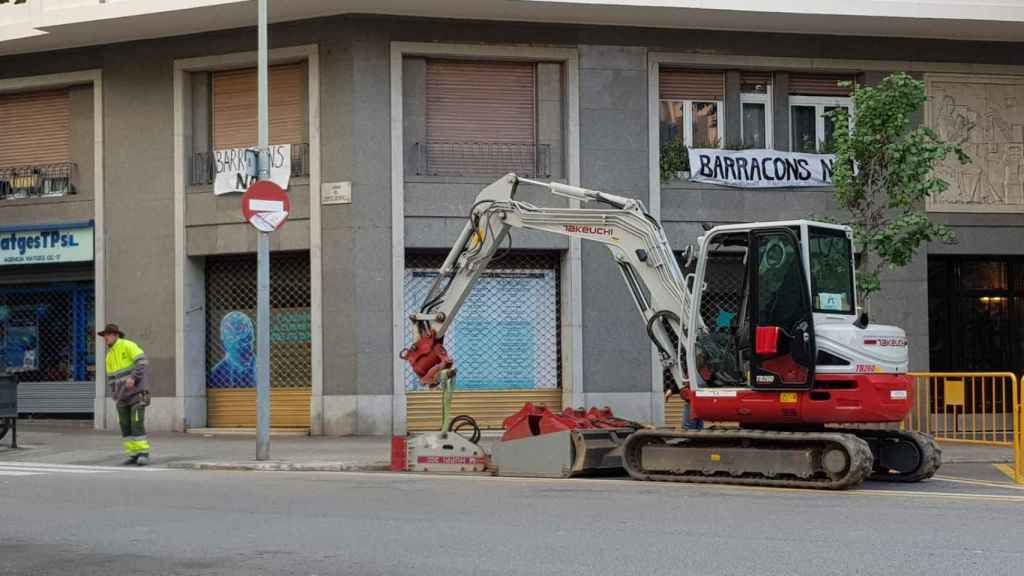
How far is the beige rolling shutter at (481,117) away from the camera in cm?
2169

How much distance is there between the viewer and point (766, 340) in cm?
1335

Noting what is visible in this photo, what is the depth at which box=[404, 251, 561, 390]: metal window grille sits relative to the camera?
2178 cm

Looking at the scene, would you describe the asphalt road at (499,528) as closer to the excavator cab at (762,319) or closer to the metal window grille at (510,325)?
the excavator cab at (762,319)

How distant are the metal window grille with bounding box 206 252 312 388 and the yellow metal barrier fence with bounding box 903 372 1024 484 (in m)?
9.89

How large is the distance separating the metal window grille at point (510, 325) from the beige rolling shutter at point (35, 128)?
23.8 ft

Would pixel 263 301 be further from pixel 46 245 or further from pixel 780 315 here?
pixel 46 245

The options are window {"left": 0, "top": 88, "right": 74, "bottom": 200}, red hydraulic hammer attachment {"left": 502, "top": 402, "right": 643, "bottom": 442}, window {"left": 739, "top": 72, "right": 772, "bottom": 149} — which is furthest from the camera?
window {"left": 0, "top": 88, "right": 74, "bottom": 200}

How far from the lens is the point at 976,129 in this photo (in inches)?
899

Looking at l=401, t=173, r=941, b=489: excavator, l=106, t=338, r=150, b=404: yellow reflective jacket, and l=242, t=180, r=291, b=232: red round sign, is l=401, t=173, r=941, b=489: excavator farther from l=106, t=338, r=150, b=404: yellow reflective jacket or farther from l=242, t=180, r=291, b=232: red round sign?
l=106, t=338, r=150, b=404: yellow reflective jacket

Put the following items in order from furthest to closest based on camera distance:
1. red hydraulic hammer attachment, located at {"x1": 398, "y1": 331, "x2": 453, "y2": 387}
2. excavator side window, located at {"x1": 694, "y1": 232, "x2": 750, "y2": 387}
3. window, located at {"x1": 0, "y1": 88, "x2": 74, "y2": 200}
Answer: window, located at {"x1": 0, "y1": 88, "x2": 74, "y2": 200}, red hydraulic hammer attachment, located at {"x1": 398, "y1": 331, "x2": 453, "y2": 387}, excavator side window, located at {"x1": 694, "y1": 232, "x2": 750, "y2": 387}

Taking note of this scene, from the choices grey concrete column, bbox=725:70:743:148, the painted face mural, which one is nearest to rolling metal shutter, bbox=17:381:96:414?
the painted face mural

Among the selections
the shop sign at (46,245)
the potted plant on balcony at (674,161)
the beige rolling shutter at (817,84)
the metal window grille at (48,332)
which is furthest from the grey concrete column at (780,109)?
the metal window grille at (48,332)

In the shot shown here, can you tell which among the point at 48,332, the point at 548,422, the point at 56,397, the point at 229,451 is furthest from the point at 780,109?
the point at 56,397

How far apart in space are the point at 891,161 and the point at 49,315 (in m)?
15.5
